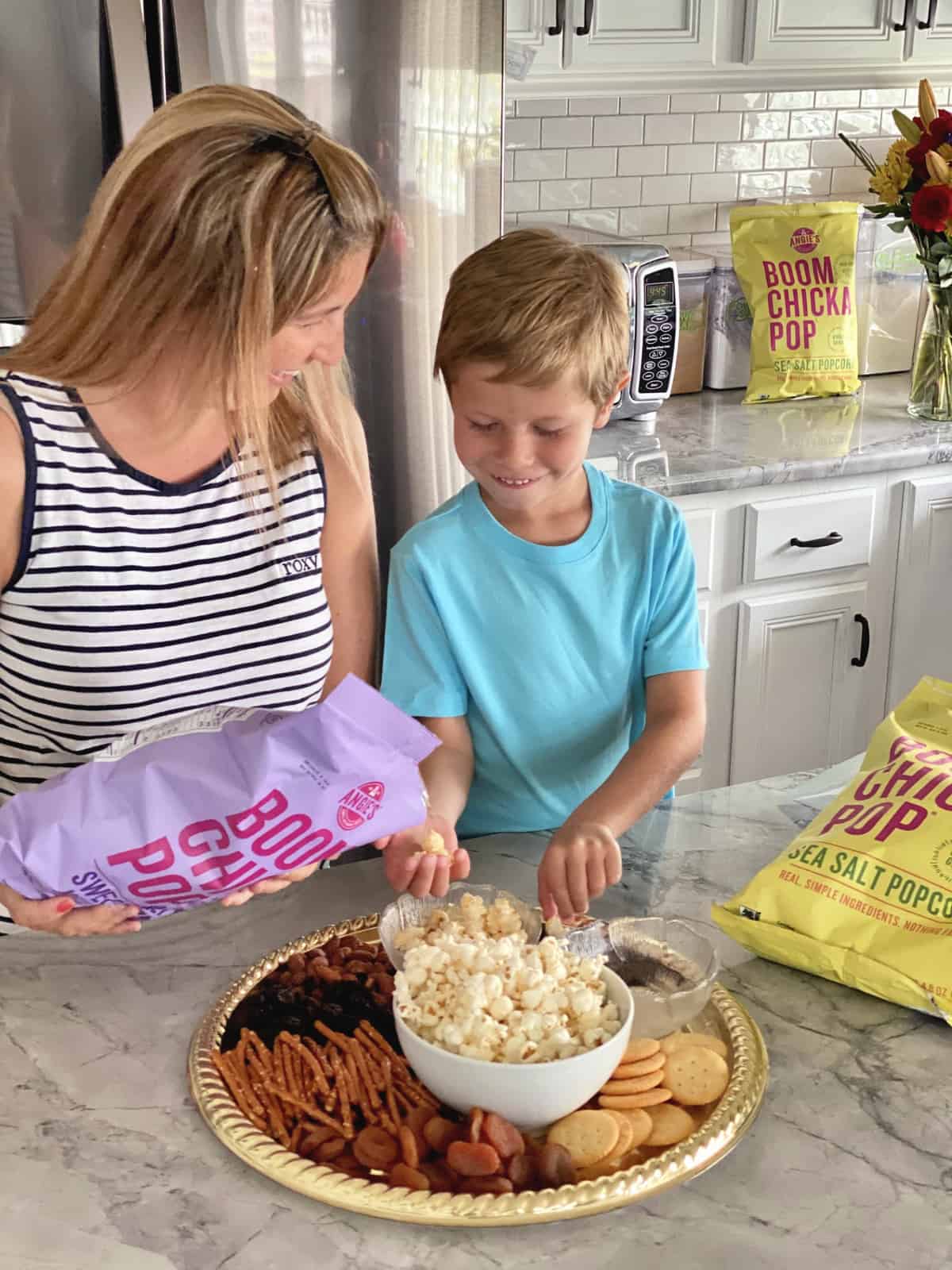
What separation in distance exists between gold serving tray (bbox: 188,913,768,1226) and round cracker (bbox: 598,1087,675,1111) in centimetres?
4

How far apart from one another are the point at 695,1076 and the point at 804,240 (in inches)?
91.4

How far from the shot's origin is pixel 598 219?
3.04 m

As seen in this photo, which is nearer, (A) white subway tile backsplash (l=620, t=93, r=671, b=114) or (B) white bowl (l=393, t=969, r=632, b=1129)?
(B) white bowl (l=393, t=969, r=632, b=1129)

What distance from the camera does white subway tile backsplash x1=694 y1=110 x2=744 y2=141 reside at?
3074mm

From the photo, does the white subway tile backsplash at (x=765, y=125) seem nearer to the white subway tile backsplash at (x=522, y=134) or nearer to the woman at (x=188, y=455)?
the white subway tile backsplash at (x=522, y=134)

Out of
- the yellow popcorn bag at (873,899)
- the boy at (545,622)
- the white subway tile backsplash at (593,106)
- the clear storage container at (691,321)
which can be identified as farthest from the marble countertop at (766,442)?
the yellow popcorn bag at (873,899)

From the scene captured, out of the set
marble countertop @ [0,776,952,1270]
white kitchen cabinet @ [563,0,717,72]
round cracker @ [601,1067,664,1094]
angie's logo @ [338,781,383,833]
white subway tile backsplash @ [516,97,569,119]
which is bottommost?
marble countertop @ [0,776,952,1270]

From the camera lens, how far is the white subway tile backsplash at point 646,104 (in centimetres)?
298

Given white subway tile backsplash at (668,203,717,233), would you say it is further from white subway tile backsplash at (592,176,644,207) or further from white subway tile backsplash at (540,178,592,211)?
white subway tile backsplash at (540,178,592,211)

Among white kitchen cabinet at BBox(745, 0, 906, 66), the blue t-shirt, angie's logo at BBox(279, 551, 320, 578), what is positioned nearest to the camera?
angie's logo at BBox(279, 551, 320, 578)

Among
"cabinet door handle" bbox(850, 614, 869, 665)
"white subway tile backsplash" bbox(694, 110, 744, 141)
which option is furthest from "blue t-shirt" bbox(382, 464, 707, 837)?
"white subway tile backsplash" bbox(694, 110, 744, 141)

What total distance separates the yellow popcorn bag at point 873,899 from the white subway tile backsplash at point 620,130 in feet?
7.13

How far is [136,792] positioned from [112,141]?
1.09 meters

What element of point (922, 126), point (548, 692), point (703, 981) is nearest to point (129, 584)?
point (548, 692)
